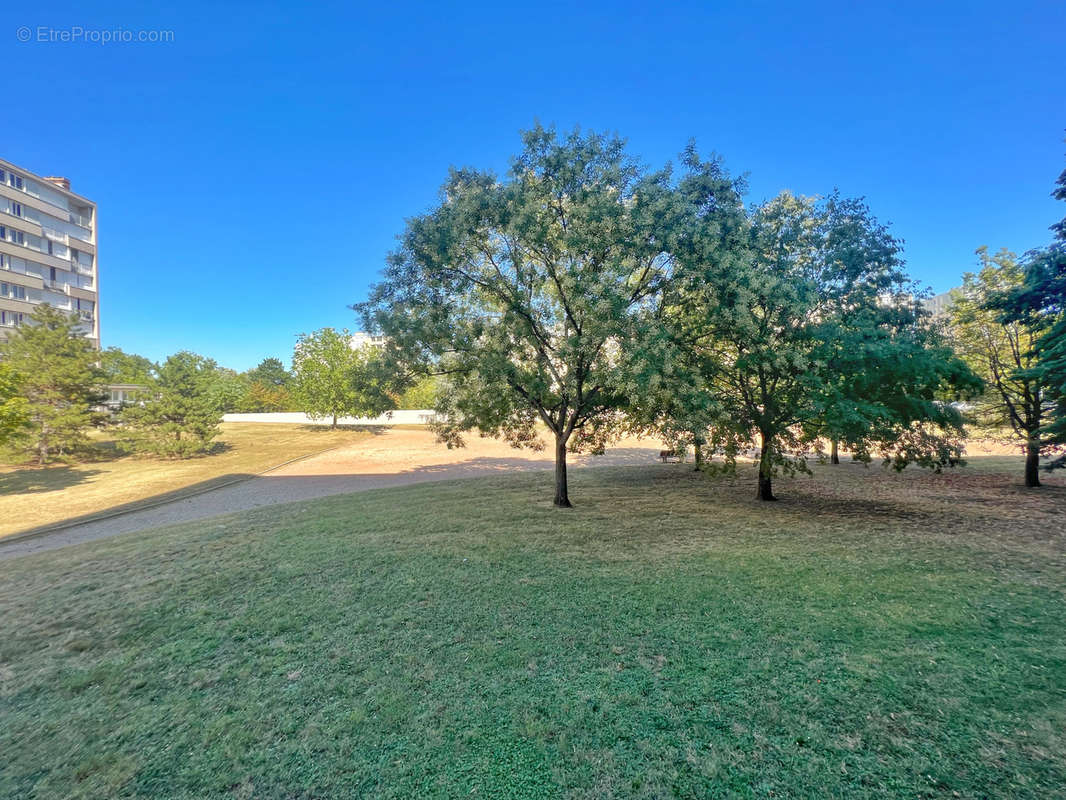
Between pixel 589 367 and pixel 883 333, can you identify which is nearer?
pixel 883 333

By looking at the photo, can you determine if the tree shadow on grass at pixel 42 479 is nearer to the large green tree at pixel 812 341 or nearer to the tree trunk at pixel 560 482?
the tree trunk at pixel 560 482

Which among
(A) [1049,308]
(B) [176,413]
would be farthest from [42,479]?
(A) [1049,308]

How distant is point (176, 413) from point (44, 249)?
38211 mm

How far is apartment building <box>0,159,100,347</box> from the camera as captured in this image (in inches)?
Result: 1501

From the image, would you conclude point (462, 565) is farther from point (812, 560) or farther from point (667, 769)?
point (812, 560)

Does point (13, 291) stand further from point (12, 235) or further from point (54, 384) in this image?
point (54, 384)

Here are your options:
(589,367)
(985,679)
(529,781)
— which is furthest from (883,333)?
(529,781)

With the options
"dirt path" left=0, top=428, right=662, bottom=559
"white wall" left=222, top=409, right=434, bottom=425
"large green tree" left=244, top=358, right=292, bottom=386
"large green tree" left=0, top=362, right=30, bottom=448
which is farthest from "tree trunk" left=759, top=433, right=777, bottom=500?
"large green tree" left=244, top=358, right=292, bottom=386

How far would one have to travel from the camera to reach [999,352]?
546 inches

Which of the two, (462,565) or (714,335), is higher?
(714,335)

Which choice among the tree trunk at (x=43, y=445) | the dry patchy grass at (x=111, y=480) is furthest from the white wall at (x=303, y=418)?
the tree trunk at (x=43, y=445)

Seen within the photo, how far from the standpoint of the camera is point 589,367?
9531 mm

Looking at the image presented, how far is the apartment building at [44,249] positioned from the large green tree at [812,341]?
1821 inches

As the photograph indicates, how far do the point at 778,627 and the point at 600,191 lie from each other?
8601mm
